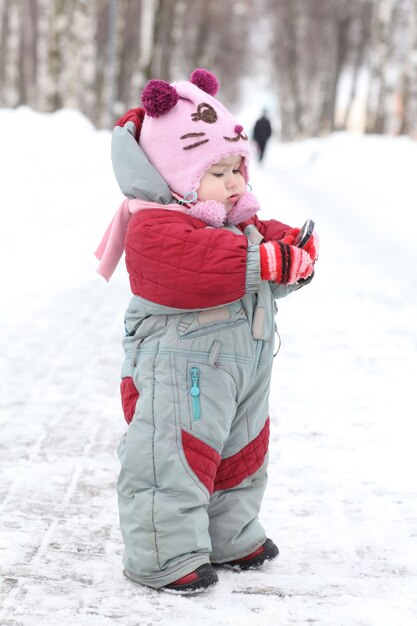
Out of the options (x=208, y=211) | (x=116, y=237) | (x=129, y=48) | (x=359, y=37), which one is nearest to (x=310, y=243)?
(x=208, y=211)

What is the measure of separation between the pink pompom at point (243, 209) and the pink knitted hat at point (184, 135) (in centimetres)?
13

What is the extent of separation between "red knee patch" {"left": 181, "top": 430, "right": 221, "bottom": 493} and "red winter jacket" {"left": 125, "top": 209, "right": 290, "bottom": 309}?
0.38m

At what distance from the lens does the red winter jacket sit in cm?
245

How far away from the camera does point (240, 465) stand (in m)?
2.77

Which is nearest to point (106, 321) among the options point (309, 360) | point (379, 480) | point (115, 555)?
point (309, 360)

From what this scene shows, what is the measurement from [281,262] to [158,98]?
1.87ft

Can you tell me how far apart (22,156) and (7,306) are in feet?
16.8

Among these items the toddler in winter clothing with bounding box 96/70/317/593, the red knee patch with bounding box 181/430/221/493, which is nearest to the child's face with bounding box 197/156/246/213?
the toddler in winter clothing with bounding box 96/70/317/593

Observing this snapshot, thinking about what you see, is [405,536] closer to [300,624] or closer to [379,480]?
[379,480]

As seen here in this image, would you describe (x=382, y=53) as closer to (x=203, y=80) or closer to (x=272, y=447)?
(x=272, y=447)

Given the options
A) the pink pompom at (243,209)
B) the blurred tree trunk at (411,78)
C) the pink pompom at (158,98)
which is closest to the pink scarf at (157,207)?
the pink pompom at (243,209)

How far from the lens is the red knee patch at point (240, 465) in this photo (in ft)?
9.07

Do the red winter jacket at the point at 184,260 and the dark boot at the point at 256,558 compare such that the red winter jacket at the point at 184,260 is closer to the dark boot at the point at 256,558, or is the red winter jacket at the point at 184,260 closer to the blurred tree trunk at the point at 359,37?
the dark boot at the point at 256,558

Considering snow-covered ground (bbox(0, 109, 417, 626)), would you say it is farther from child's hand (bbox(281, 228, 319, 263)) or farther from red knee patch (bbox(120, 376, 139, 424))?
child's hand (bbox(281, 228, 319, 263))
